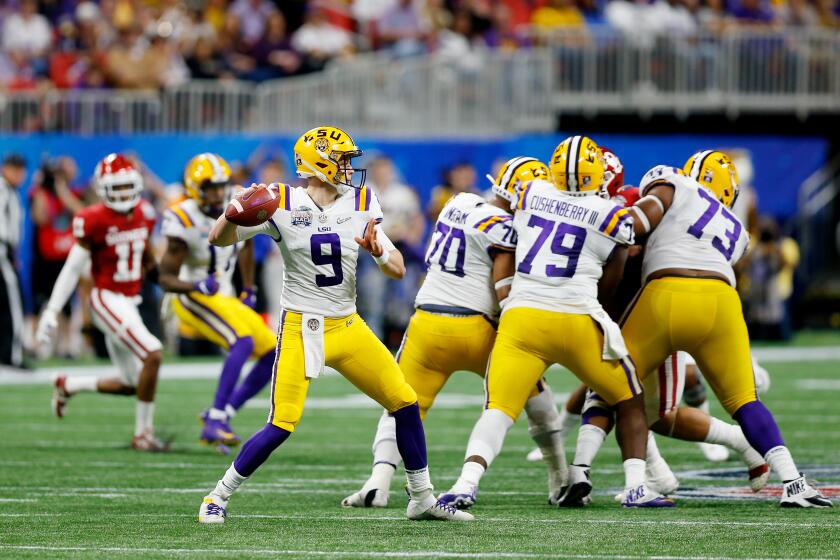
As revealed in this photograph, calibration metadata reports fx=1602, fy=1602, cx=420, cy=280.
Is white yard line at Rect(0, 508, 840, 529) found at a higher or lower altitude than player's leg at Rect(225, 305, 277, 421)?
higher

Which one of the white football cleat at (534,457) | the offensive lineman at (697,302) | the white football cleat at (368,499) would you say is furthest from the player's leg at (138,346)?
the offensive lineman at (697,302)

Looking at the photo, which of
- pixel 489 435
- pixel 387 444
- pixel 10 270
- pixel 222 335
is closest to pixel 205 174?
pixel 222 335

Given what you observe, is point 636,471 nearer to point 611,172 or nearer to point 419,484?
point 419,484

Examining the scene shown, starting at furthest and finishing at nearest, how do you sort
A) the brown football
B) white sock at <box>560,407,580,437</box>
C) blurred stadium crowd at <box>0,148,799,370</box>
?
blurred stadium crowd at <box>0,148,799,370</box> → white sock at <box>560,407,580,437</box> → the brown football

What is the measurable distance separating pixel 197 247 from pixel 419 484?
153 inches

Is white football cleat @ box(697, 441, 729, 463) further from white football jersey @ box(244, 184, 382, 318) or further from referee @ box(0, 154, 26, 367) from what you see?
referee @ box(0, 154, 26, 367)

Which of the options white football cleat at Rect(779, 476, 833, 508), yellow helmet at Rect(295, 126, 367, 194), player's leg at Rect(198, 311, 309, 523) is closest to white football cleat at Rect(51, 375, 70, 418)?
player's leg at Rect(198, 311, 309, 523)

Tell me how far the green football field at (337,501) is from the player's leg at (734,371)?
0.33m

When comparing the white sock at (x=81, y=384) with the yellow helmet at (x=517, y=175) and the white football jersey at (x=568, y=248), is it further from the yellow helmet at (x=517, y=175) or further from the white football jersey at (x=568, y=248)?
the white football jersey at (x=568, y=248)

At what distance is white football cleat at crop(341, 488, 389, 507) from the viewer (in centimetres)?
789

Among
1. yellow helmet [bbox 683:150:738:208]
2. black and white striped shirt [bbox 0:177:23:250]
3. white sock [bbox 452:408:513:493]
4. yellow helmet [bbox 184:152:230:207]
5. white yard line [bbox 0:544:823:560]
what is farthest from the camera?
black and white striped shirt [bbox 0:177:23:250]

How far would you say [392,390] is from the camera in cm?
732

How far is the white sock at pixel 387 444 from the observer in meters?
8.00

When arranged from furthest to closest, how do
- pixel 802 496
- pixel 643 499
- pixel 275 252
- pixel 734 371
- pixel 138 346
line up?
pixel 275 252 < pixel 138 346 < pixel 734 371 < pixel 643 499 < pixel 802 496
